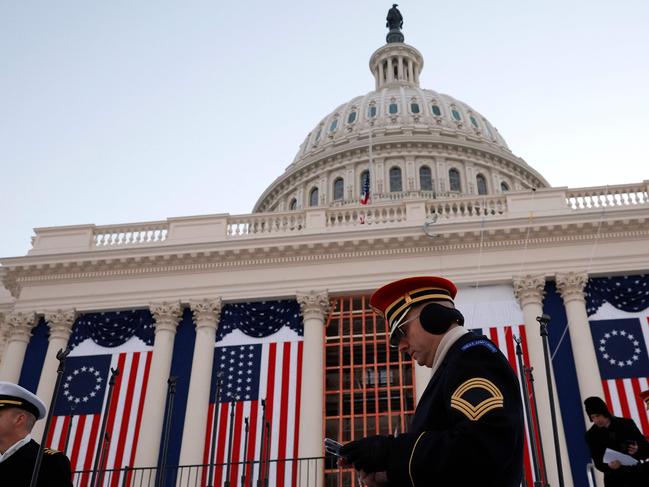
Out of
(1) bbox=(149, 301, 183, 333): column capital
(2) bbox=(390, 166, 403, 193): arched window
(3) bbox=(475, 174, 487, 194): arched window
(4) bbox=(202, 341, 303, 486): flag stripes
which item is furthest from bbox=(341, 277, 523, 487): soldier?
(3) bbox=(475, 174, 487, 194): arched window

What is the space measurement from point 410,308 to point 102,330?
68.7 ft

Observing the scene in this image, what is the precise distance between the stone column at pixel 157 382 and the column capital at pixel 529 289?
35.0 feet

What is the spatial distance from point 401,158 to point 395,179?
1735 millimetres

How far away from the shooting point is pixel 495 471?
3.02 m

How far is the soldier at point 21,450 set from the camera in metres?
5.20

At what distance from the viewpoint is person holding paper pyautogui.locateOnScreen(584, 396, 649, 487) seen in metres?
7.98

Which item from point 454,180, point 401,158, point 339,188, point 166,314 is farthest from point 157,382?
point 454,180

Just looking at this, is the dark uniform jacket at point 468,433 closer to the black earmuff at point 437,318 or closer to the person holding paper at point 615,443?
the black earmuff at point 437,318

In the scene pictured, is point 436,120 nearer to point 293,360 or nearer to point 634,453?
point 293,360

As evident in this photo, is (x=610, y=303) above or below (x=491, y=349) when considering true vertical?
above

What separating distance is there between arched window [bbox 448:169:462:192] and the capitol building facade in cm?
2406

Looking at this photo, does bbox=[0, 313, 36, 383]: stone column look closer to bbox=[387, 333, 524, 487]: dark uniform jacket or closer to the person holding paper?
the person holding paper

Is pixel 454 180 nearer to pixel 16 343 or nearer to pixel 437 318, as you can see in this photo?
pixel 16 343

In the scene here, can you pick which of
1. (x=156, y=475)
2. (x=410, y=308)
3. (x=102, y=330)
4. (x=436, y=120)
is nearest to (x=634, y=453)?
(x=410, y=308)
